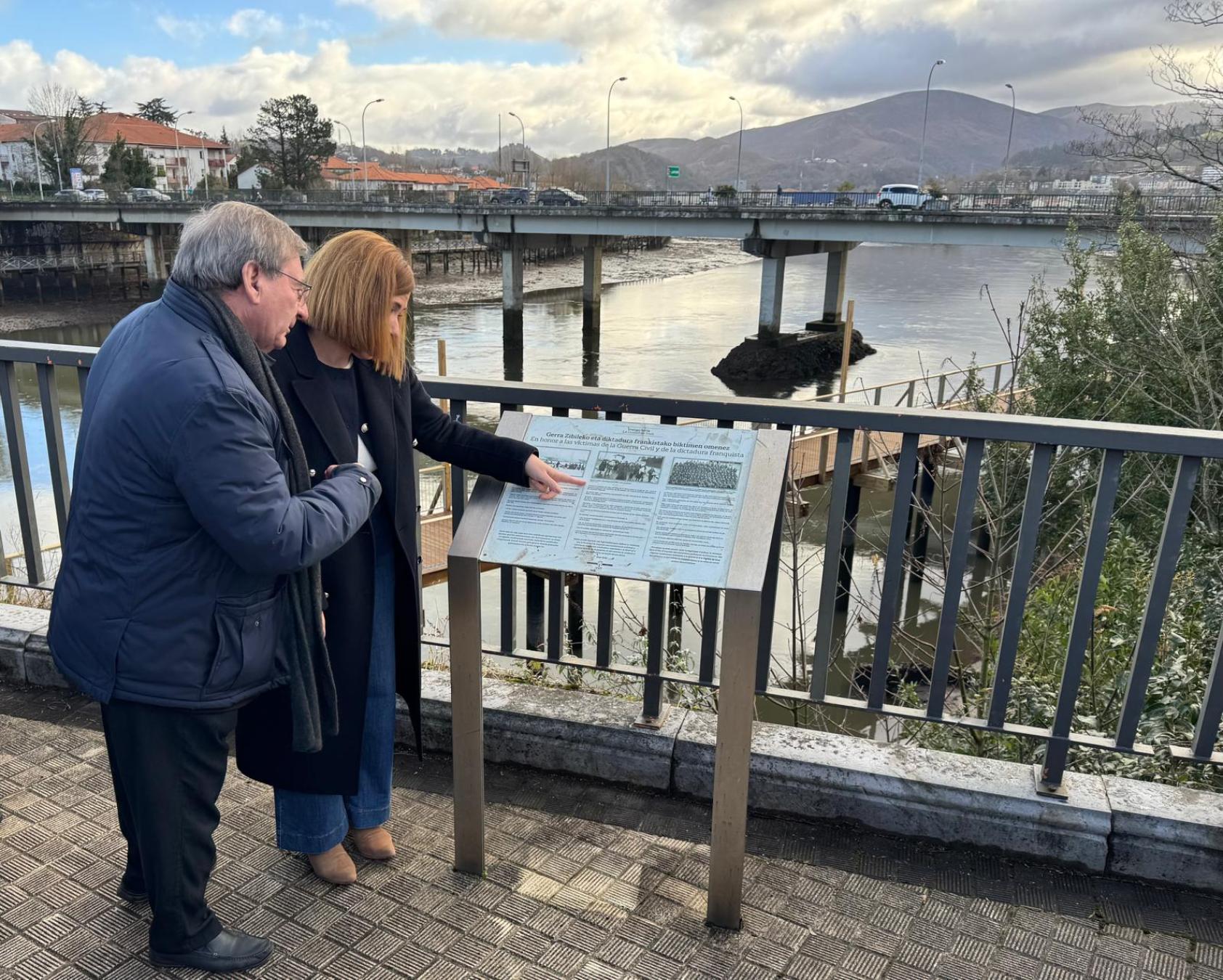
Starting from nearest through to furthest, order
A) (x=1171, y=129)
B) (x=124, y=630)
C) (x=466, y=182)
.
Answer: (x=124, y=630) < (x=1171, y=129) < (x=466, y=182)

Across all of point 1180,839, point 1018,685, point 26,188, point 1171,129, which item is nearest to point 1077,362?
point 1171,129

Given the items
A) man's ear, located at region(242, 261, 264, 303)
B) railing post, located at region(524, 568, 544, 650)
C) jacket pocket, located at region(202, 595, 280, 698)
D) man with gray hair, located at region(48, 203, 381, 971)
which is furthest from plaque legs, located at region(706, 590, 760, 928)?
railing post, located at region(524, 568, 544, 650)

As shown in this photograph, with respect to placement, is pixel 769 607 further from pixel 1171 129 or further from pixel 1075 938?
pixel 1171 129

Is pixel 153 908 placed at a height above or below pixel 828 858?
above

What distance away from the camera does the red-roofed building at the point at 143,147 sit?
9962 cm

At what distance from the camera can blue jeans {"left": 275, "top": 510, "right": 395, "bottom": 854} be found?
267 centimetres

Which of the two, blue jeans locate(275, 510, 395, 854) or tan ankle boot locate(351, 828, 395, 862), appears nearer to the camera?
blue jeans locate(275, 510, 395, 854)

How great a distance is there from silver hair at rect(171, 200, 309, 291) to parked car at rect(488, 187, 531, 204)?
1891 inches

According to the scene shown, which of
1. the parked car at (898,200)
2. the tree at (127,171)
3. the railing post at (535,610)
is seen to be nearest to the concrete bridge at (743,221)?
the parked car at (898,200)

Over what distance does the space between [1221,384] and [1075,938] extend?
11.0 m

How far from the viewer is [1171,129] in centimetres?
1536

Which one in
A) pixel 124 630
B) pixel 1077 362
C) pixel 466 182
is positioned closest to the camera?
pixel 124 630

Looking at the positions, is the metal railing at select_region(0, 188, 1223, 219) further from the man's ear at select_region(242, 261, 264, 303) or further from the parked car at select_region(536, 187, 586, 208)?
the man's ear at select_region(242, 261, 264, 303)

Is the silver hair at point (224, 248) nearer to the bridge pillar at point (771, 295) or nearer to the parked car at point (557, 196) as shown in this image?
the bridge pillar at point (771, 295)
